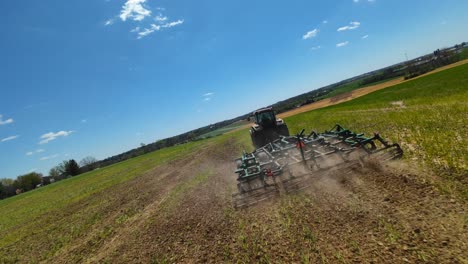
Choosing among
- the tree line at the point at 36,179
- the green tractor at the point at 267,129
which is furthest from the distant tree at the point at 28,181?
the green tractor at the point at 267,129

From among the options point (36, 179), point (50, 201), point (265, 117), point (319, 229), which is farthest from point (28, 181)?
point (319, 229)

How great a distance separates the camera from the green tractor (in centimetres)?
1433

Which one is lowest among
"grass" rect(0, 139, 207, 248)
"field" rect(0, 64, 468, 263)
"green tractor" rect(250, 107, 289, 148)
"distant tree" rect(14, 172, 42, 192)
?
Result: "field" rect(0, 64, 468, 263)

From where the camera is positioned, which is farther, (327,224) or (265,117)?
(265,117)

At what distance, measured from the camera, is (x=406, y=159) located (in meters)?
7.30

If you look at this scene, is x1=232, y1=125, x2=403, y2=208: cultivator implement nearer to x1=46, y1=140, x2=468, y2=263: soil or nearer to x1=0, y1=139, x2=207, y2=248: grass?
Result: x1=46, y1=140, x2=468, y2=263: soil

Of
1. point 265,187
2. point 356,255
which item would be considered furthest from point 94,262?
point 356,255

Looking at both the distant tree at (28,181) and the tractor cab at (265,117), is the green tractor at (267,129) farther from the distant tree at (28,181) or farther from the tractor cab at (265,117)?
the distant tree at (28,181)

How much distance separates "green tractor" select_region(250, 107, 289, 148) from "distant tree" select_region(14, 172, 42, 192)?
4153 inches

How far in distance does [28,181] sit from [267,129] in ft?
349

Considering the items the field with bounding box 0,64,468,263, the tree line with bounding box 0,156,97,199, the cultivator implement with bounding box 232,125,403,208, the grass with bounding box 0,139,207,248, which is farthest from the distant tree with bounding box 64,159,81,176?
the cultivator implement with bounding box 232,125,403,208

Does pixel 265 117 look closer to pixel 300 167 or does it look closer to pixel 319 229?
pixel 300 167

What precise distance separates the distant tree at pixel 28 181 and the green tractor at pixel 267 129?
105494 mm

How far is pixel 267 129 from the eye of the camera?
47.5ft
